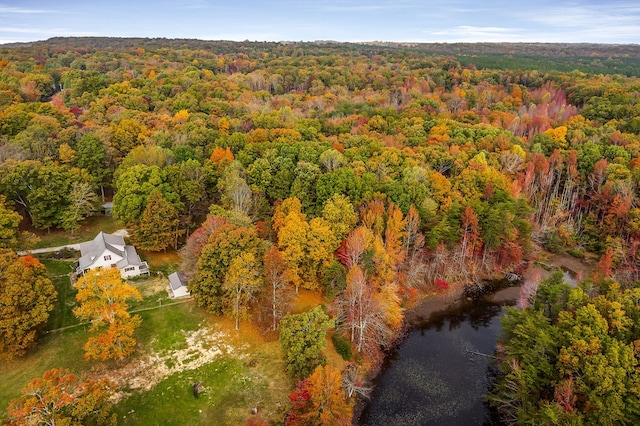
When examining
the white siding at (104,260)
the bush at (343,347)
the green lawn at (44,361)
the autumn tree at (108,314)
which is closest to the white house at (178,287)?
the white siding at (104,260)

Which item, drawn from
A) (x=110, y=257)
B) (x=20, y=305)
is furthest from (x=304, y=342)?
(x=110, y=257)

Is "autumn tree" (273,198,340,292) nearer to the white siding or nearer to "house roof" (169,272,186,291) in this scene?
"house roof" (169,272,186,291)

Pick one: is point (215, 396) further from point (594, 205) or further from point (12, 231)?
point (594, 205)

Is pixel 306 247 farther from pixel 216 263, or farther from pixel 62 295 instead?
pixel 62 295

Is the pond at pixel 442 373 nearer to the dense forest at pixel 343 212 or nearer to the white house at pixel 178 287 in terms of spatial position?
the dense forest at pixel 343 212

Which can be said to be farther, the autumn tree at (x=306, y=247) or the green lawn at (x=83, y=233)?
the green lawn at (x=83, y=233)

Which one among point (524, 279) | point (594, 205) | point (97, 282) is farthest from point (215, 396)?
point (594, 205)
